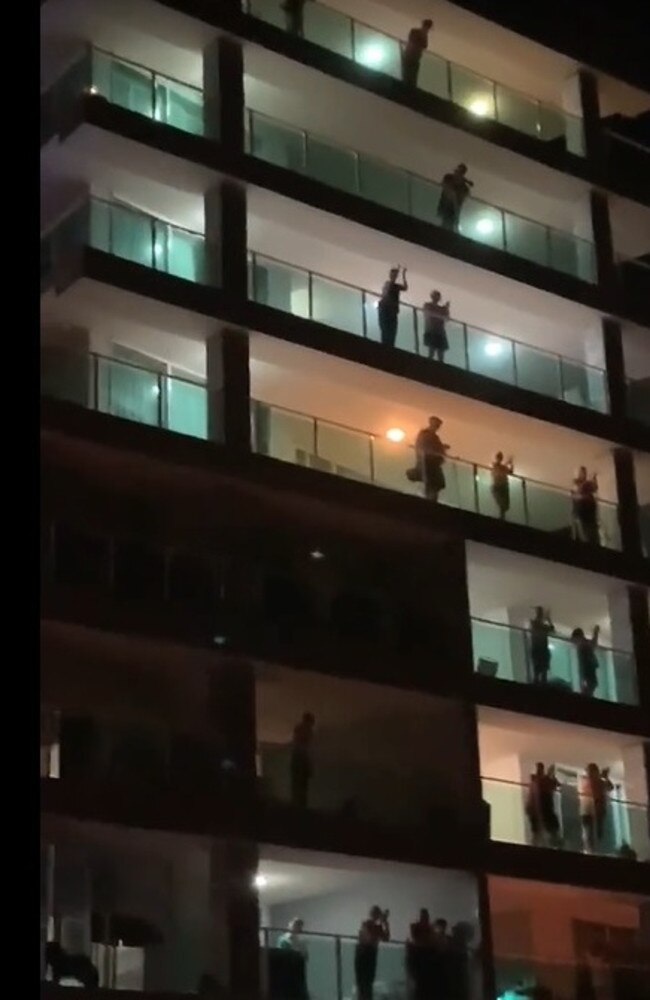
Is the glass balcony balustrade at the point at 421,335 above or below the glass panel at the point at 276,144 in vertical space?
below

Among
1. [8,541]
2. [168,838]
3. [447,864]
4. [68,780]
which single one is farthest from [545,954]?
[8,541]

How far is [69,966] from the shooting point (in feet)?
18.6

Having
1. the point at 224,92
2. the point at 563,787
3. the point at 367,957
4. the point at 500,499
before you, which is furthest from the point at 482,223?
the point at 367,957

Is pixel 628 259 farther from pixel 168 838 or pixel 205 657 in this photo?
pixel 168 838

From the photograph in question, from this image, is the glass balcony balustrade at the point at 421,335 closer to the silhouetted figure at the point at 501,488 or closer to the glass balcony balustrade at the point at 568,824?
the silhouetted figure at the point at 501,488

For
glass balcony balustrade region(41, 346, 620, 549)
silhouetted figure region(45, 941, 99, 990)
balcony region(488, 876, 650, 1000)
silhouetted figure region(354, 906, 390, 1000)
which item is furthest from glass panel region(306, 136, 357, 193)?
silhouetted figure region(45, 941, 99, 990)

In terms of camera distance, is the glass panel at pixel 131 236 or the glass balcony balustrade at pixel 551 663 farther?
the glass balcony balustrade at pixel 551 663

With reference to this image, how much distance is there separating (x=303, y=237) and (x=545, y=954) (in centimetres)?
332

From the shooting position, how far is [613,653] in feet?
27.0

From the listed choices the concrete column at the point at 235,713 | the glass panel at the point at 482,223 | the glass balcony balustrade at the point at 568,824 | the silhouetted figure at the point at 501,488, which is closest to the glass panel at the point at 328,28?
the glass panel at the point at 482,223

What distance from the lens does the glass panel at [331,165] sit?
25.7 ft

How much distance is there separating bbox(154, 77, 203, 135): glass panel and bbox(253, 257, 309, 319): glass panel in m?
0.65

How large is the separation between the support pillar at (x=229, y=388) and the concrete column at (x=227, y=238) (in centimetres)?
18

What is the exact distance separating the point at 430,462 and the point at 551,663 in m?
1.08
